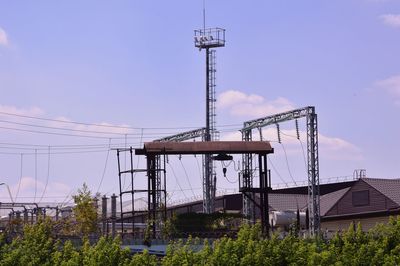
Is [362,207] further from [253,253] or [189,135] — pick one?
[253,253]

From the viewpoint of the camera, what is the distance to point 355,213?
207ft

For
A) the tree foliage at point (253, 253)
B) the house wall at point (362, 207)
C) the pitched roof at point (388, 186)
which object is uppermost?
the pitched roof at point (388, 186)

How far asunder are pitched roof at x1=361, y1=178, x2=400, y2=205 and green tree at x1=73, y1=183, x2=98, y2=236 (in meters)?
22.8

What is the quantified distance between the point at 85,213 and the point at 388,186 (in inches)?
967

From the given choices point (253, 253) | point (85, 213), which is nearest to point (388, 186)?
point (85, 213)

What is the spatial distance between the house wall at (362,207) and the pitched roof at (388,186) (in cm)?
35

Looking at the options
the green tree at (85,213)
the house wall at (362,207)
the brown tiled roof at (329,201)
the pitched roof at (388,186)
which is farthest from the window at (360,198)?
the green tree at (85,213)

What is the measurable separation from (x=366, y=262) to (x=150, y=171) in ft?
59.6

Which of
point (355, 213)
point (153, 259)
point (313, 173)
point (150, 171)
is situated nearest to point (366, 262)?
point (153, 259)

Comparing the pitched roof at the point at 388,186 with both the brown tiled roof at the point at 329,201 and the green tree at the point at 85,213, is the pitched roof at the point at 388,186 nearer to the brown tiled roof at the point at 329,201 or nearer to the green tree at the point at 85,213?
the brown tiled roof at the point at 329,201

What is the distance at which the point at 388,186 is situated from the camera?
6284 centimetres

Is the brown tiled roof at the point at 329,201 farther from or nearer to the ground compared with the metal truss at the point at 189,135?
nearer to the ground

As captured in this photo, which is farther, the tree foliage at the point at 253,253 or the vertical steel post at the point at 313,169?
the vertical steel post at the point at 313,169

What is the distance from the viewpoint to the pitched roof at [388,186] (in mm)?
61438
